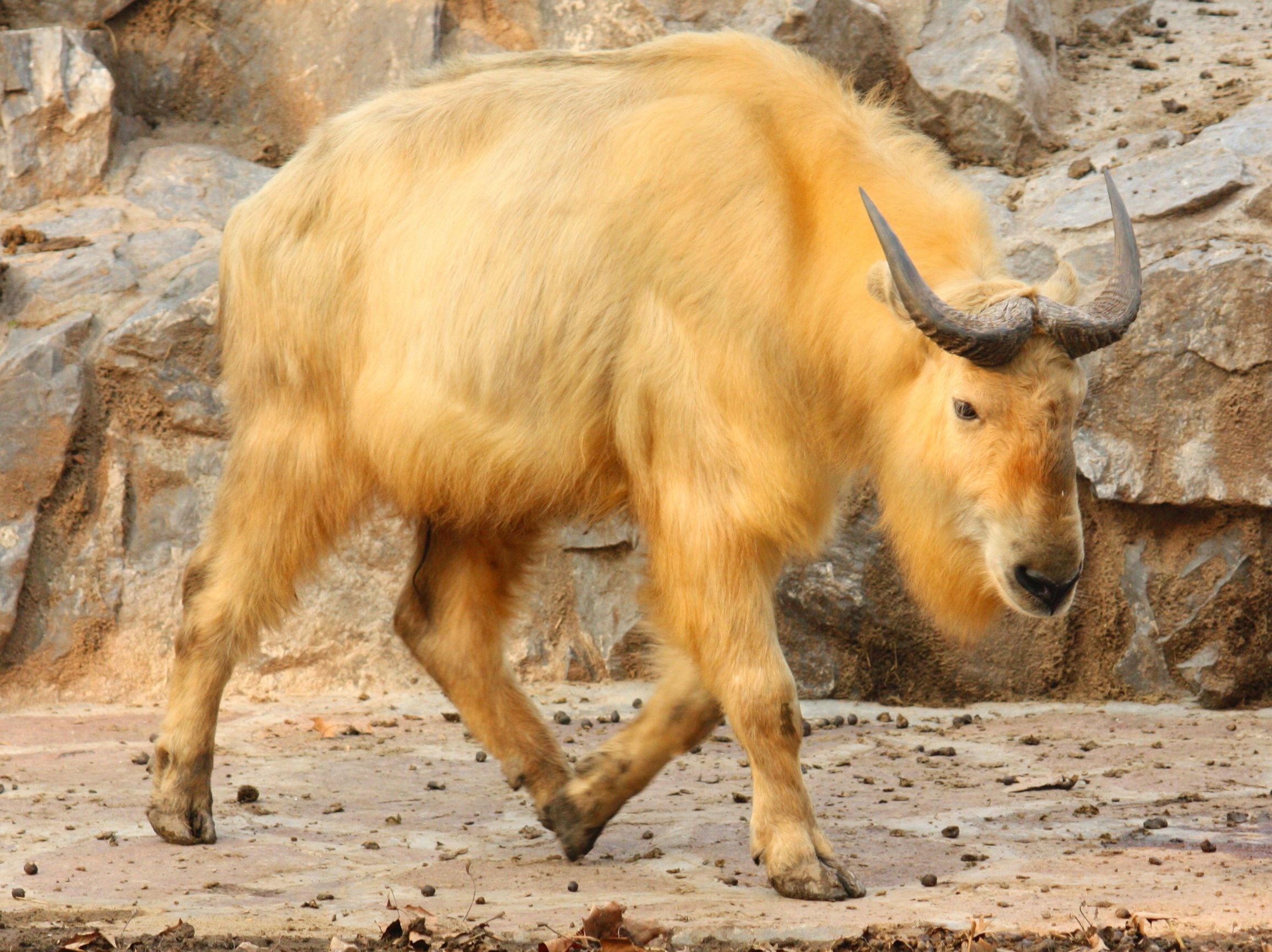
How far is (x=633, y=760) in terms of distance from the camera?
4160 millimetres

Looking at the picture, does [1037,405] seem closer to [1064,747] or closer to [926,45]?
[1064,747]

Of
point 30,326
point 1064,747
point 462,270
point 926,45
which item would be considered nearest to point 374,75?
point 30,326

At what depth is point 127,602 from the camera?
6.29 meters

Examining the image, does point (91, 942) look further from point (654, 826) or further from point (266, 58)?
point (266, 58)

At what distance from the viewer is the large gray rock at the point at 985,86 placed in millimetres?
7121

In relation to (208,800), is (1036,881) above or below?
above

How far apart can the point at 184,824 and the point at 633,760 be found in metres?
1.33

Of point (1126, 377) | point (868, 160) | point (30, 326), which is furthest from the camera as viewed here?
point (30, 326)

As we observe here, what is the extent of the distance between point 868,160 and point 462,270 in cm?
120

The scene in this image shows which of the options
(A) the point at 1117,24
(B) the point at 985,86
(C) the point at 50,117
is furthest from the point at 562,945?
(A) the point at 1117,24

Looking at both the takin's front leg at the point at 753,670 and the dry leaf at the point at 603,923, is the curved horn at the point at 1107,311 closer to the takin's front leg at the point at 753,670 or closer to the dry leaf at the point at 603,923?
the takin's front leg at the point at 753,670

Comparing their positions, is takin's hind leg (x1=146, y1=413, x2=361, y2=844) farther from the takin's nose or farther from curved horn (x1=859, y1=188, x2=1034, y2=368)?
the takin's nose

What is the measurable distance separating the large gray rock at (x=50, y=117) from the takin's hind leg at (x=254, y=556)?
10.2 ft

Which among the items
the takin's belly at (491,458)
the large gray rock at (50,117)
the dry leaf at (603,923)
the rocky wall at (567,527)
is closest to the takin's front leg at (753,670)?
the takin's belly at (491,458)
